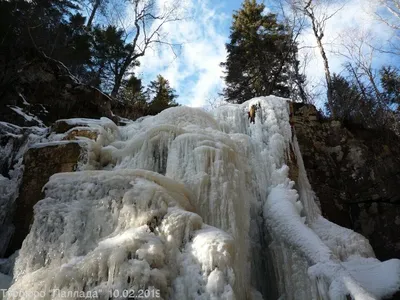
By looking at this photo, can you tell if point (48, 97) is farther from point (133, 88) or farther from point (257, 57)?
point (257, 57)

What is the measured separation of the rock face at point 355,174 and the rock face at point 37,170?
5665 mm

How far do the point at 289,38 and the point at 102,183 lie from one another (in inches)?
503

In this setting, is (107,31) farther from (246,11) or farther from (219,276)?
(219,276)

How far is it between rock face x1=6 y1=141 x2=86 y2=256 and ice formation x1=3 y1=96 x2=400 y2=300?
0.96ft

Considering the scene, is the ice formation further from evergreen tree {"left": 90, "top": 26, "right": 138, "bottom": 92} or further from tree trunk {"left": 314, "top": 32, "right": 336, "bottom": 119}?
evergreen tree {"left": 90, "top": 26, "right": 138, "bottom": 92}

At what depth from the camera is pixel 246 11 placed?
1627 cm

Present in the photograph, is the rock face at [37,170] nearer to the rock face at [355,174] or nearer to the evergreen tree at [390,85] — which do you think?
the rock face at [355,174]

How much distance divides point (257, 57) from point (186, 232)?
12903 mm

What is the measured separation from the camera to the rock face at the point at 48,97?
29.3 ft

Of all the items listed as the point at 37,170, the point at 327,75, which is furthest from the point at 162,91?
the point at 37,170

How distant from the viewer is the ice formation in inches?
113

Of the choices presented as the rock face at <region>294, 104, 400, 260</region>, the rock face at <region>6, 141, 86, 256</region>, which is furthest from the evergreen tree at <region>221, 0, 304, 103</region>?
the rock face at <region>6, 141, 86, 256</region>

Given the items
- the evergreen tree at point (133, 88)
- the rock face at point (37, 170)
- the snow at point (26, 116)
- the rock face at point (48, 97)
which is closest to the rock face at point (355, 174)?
the rock face at point (48, 97)

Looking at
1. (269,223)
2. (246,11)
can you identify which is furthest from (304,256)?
(246,11)
